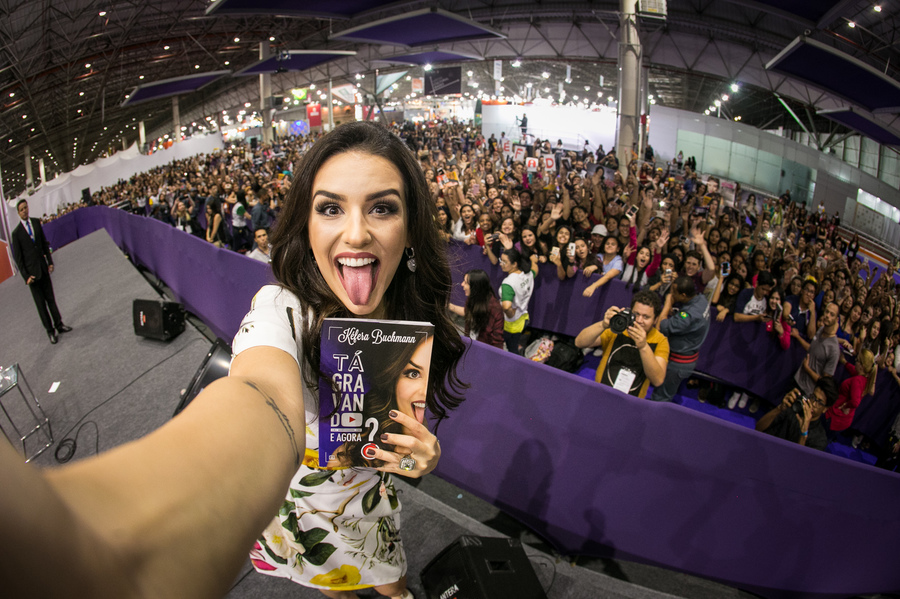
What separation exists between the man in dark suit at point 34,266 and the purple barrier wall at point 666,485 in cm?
611

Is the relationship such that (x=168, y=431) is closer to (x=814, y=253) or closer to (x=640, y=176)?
(x=814, y=253)

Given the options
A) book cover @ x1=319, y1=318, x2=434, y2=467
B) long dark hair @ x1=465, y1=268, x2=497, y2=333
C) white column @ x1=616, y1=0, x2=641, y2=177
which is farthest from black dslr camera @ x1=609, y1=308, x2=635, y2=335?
white column @ x1=616, y1=0, x2=641, y2=177

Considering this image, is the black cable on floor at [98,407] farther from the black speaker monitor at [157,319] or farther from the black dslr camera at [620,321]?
the black dslr camera at [620,321]

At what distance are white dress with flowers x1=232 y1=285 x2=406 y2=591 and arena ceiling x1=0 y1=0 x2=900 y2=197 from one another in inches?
479

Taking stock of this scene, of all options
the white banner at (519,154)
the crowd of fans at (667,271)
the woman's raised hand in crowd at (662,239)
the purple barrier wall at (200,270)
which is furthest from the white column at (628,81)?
the purple barrier wall at (200,270)

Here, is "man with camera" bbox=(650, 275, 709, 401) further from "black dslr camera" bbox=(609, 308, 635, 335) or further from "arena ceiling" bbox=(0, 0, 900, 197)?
"arena ceiling" bbox=(0, 0, 900, 197)

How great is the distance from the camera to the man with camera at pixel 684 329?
4.60m

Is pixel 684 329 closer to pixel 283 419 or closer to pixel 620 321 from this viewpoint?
pixel 620 321

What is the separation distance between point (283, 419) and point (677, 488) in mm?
2793

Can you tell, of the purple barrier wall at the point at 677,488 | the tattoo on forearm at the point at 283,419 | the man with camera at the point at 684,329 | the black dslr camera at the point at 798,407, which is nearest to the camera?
the tattoo on forearm at the point at 283,419

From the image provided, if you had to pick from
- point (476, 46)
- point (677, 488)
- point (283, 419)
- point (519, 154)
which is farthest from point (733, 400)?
point (476, 46)

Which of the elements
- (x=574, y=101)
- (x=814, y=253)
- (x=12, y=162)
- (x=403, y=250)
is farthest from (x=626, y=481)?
(x=12, y=162)

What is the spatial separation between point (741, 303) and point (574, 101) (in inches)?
1860

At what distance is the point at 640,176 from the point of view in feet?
41.7
